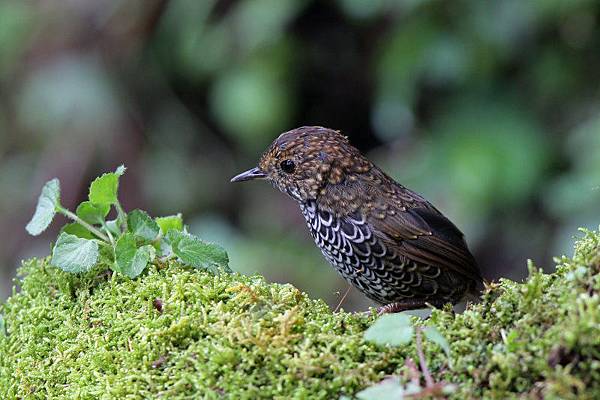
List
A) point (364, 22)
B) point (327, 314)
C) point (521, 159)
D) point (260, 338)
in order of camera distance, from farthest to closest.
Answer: point (364, 22) → point (521, 159) → point (327, 314) → point (260, 338)

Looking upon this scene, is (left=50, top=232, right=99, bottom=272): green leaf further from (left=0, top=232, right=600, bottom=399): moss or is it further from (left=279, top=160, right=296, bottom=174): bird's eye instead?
(left=279, top=160, right=296, bottom=174): bird's eye

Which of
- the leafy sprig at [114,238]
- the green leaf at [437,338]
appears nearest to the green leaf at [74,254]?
the leafy sprig at [114,238]

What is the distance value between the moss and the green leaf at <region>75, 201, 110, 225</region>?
257 millimetres

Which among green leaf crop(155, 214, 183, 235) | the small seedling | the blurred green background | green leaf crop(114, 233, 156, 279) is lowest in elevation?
the small seedling

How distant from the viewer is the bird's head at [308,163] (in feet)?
11.9

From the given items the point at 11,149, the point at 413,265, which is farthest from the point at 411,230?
the point at 11,149

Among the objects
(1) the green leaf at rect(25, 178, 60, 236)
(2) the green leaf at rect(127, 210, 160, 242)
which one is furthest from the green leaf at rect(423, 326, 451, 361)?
(1) the green leaf at rect(25, 178, 60, 236)

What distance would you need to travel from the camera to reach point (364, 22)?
6.55 meters

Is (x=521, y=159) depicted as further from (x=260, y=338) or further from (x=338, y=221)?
(x=260, y=338)

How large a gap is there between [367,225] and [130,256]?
1.23m

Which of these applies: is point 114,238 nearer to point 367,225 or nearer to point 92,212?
point 92,212

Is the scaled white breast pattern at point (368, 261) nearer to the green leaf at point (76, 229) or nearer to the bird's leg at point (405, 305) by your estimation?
the bird's leg at point (405, 305)

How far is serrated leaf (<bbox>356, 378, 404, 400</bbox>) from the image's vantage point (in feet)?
5.87

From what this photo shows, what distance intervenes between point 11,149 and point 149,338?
6.26 meters
